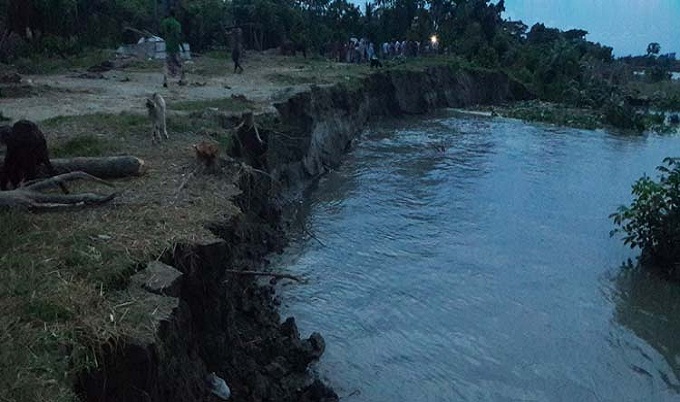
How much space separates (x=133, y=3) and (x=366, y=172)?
748 inches

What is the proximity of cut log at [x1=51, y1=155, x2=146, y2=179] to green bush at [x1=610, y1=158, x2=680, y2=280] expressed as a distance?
9227 millimetres

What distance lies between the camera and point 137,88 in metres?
17.9

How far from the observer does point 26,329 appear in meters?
4.21

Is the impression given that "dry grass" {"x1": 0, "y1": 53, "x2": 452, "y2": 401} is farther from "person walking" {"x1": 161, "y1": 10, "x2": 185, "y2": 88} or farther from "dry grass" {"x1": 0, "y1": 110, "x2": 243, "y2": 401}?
"person walking" {"x1": 161, "y1": 10, "x2": 185, "y2": 88}

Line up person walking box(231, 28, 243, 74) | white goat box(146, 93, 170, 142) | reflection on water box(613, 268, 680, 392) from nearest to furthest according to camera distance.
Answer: reflection on water box(613, 268, 680, 392)
white goat box(146, 93, 170, 142)
person walking box(231, 28, 243, 74)

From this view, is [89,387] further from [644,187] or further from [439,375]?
[644,187]

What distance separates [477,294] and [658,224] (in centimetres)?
414

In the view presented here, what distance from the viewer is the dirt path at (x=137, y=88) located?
44.5 feet

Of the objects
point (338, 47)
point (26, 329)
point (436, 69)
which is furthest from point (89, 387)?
point (338, 47)

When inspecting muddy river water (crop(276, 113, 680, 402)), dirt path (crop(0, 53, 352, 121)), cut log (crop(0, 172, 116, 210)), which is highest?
cut log (crop(0, 172, 116, 210))

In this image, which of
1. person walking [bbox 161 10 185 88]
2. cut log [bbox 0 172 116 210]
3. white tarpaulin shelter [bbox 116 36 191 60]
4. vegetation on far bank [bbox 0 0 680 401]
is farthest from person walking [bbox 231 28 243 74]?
cut log [bbox 0 172 116 210]

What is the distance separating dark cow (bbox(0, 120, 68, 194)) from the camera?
729cm

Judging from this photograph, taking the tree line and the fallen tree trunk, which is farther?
the tree line

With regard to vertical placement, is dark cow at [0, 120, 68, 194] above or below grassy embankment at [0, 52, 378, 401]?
above
